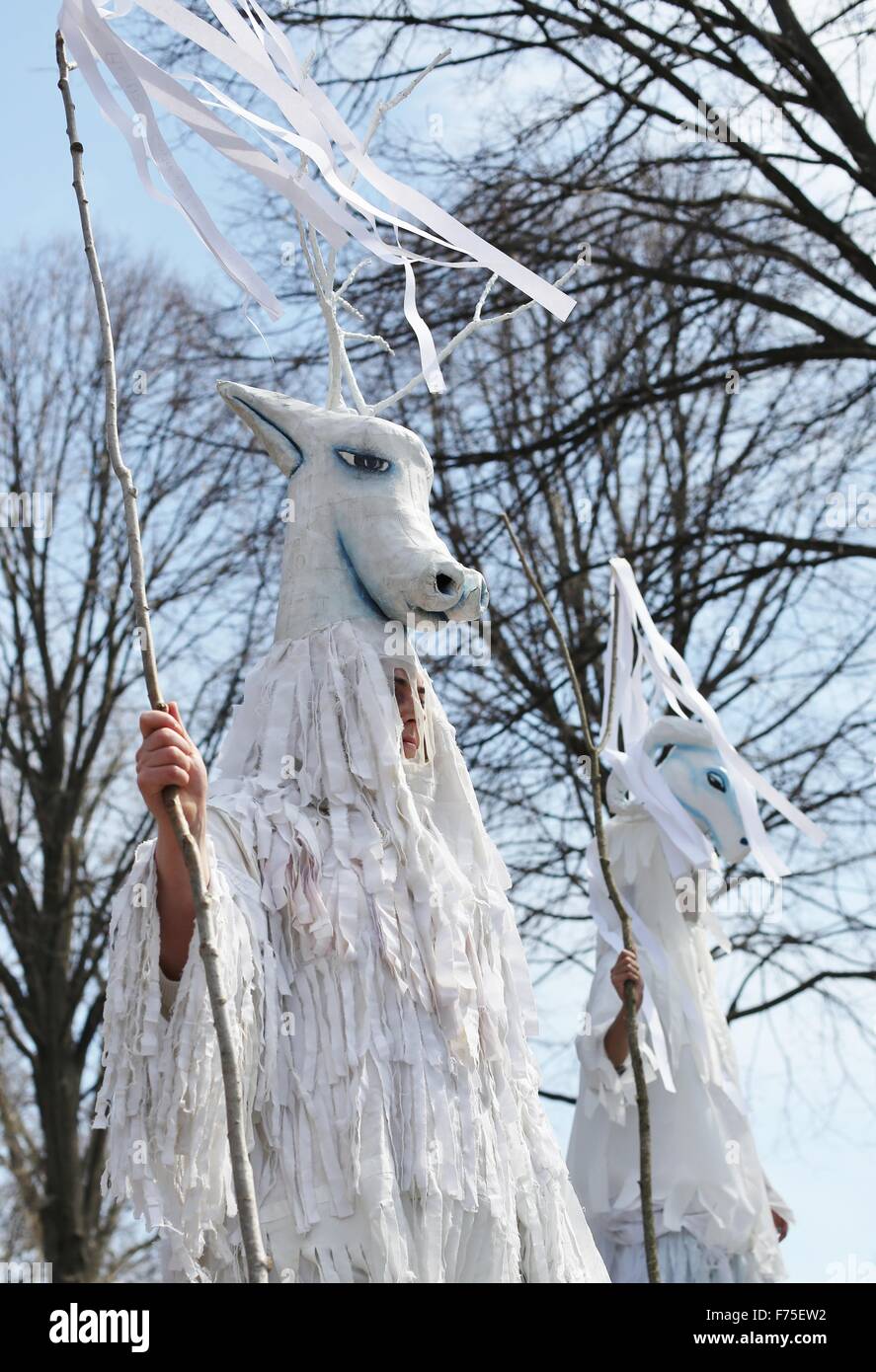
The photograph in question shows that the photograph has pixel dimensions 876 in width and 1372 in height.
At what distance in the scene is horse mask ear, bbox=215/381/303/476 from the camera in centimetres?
401

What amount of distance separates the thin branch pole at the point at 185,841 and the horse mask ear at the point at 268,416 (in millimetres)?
1525

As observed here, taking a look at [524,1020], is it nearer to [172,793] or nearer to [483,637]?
[172,793]

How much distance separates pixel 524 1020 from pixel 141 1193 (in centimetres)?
90

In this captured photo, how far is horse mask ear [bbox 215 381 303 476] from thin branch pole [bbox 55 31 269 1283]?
5.00 feet

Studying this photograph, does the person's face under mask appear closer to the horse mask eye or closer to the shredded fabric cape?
the shredded fabric cape

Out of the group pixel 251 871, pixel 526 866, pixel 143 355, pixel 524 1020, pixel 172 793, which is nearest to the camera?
pixel 172 793

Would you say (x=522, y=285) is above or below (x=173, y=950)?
above

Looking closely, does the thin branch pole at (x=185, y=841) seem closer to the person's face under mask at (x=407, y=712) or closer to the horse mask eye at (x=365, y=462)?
the person's face under mask at (x=407, y=712)

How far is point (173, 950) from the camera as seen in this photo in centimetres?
311

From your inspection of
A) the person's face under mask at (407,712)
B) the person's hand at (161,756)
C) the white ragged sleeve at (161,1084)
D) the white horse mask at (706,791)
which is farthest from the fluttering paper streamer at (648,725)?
the person's hand at (161,756)

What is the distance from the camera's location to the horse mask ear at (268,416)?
4012mm

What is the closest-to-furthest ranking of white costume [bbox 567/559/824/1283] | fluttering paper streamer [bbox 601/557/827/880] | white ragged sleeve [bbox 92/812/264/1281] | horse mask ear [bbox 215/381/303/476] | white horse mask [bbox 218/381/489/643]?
white ragged sleeve [bbox 92/812/264/1281] < white horse mask [bbox 218/381/489/643] < horse mask ear [bbox 215/381/303/476] < fluttering paper streamer [bbox 601/557/827/880] < white costume [bbox 567/559/824/1283]

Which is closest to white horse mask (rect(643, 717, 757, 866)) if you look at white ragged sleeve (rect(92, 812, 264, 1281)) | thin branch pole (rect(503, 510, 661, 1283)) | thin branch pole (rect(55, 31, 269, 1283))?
thin branch pole (rect(503, 510, 661, 1283))

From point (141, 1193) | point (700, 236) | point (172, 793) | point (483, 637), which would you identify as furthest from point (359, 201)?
point (700, 236)
